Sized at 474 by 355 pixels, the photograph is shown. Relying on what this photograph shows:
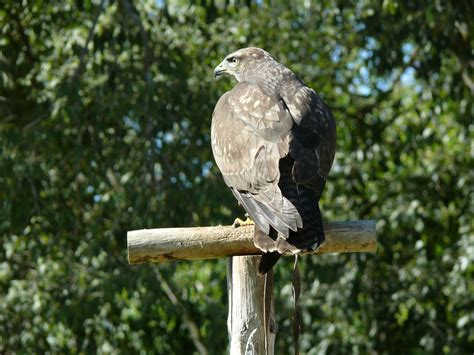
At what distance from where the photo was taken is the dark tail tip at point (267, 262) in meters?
4.19

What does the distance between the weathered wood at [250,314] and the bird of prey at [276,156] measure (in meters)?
0.17

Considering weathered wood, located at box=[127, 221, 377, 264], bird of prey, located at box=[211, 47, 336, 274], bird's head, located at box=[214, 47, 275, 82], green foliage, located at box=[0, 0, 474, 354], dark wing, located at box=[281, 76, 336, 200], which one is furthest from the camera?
green foliage, located at box=[0, 0, 474, 354]

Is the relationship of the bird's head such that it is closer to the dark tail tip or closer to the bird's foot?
the bird's foot

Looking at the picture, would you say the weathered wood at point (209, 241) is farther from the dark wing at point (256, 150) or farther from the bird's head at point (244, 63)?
the bird's head at point (244, 63)

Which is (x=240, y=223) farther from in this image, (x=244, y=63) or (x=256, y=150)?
(x=244, y=63)

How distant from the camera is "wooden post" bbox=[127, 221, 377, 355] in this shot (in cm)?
434

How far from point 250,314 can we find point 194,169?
2.74m

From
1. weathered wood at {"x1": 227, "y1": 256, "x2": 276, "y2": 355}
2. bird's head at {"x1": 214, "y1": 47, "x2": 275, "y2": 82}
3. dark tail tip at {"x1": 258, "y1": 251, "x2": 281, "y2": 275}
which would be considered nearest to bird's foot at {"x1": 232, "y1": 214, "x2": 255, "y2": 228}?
weathered wood at {"x1": 227, "y1": 256, "x2": 276, "y2": 355}

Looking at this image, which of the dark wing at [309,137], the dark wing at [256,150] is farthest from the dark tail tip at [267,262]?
the dark wing at [309,137]

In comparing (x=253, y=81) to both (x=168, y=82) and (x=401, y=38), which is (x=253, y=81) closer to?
(x=168, y=82)

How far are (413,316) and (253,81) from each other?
369 centimetres

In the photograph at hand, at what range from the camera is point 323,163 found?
4.64 metres

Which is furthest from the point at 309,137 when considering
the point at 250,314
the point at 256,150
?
the point at 250,314

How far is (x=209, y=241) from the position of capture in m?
4.37
